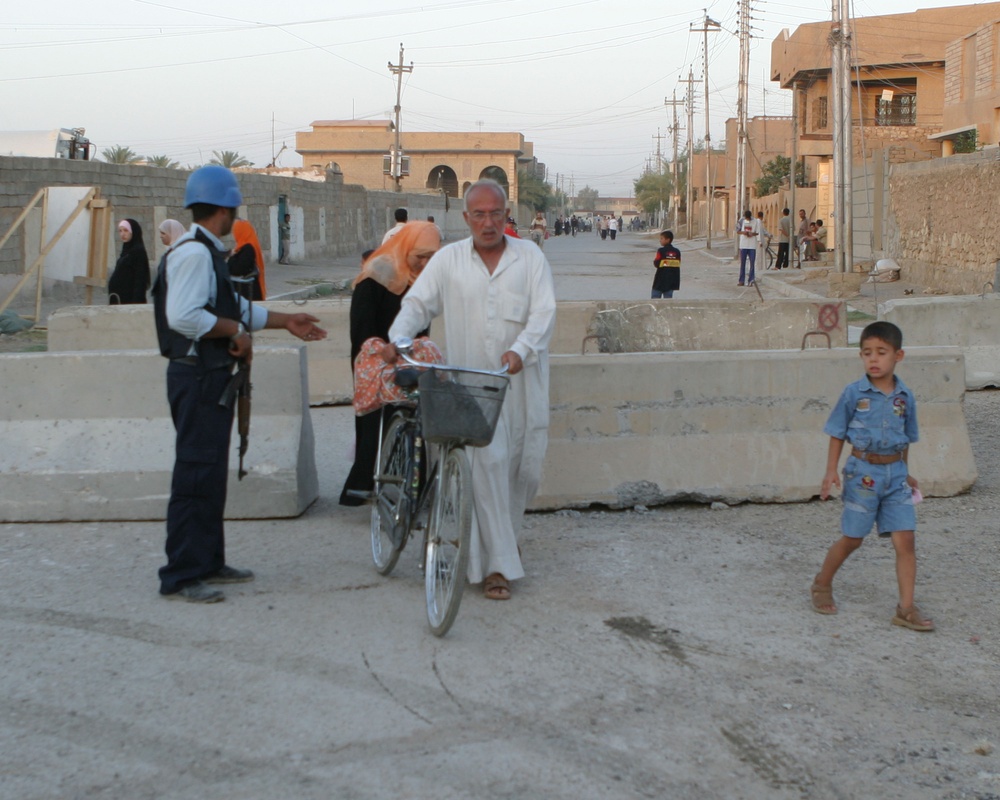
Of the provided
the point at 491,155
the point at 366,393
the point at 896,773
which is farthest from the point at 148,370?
the point at 491,155

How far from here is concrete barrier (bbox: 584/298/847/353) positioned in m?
11.5

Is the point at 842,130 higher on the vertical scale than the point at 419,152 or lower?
lower

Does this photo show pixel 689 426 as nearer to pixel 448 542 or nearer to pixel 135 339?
pixel 448 542

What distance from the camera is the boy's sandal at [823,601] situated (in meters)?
5.00

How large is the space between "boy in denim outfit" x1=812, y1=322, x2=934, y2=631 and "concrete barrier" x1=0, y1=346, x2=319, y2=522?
3.04 meters

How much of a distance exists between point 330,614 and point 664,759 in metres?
1.81

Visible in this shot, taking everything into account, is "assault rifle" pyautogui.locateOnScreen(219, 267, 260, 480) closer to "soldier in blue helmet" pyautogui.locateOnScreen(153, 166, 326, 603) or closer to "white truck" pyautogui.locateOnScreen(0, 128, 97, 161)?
"soldier in blue helmet" pyautogui.locateOnScreen(153, 166, 326, 603)

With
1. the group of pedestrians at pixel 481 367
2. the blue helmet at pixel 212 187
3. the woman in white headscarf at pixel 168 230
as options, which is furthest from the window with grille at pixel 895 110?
the blue helmet at pixel 212 187

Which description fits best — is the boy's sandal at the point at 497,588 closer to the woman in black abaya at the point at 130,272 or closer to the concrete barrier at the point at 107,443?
the concrete barrier at the point at 107,443

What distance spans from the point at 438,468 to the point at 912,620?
2.03 meters

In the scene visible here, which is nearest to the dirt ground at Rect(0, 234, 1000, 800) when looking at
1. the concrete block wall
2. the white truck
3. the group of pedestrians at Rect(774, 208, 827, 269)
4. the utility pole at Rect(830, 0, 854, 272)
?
the concrete block wall

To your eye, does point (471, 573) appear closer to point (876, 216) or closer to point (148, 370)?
point (148, 370)

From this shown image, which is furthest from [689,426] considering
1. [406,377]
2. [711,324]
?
[711,324]

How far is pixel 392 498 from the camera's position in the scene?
5375 millimetres
